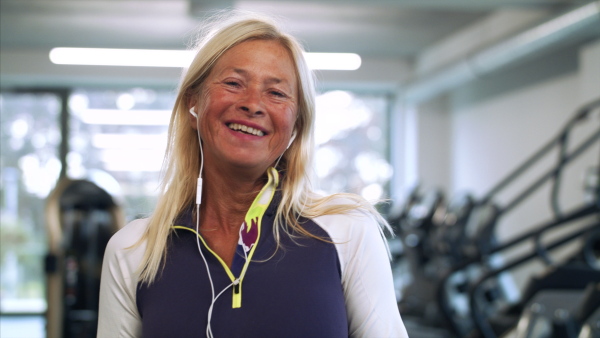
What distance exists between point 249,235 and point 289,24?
4698 millimetres

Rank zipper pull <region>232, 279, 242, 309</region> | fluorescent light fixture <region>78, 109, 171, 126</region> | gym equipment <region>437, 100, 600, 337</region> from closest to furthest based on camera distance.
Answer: zipper pull <region>232, 279, 242, 309</region> < gym equipment <region>437, 100, 600, 337</region> < fluorescent light fixture <region>78, 109, 171, 126</region>

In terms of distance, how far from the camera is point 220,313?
1.12 metres

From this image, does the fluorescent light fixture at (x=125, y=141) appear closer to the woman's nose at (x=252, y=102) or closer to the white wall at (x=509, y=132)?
the white wall at (x=509, y=132)

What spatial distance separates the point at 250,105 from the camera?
1.19 metres

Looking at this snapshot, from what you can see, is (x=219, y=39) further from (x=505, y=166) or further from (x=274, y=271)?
(x=505, y=166)

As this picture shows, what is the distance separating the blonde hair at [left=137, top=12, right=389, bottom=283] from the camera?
122 cm

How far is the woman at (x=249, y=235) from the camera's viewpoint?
3.69 feet

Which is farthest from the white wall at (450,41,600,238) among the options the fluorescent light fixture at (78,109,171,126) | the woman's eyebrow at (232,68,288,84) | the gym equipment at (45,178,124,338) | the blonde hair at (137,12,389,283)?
the woman's eyebrow at (232,68,288,84)

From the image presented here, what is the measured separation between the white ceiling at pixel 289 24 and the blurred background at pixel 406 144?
0.08 feet

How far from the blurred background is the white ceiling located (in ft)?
0.08

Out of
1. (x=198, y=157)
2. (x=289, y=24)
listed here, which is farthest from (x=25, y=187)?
(x=198, y=157)

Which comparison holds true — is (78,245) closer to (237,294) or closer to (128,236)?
(128,236)

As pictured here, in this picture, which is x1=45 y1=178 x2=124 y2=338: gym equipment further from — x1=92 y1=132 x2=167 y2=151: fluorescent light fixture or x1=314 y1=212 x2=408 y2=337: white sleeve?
A: x1=92 y1=132 x2=167 y2=151: fluorescent light fixture

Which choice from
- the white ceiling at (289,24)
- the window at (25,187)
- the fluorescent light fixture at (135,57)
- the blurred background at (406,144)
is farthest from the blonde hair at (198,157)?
the window at (25,187)
